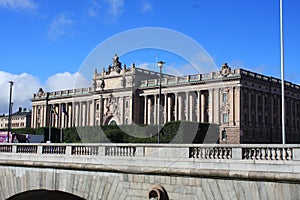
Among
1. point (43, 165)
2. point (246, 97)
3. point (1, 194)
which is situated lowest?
point (1, 194)

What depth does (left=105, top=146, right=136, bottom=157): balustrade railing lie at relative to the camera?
20016 mm

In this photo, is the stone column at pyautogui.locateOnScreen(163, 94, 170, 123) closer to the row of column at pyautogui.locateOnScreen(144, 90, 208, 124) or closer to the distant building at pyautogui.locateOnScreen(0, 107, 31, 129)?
the row of column at pyautogui.locateOnScreen(144, 90, 208, 124)

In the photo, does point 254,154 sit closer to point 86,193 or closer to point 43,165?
point 86,193

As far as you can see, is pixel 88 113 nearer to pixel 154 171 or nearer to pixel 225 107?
pixel 225 107

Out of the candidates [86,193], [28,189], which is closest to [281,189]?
[86,193]

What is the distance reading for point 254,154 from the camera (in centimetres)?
1568

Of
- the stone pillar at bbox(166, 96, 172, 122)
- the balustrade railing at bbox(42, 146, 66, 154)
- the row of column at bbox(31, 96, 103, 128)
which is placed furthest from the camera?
the row of column at bbox(31, 96, 103, 128)

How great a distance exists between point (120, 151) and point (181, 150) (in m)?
3.74

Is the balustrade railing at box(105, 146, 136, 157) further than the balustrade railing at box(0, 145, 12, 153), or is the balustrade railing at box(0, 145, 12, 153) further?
the balustrade railing at box(0, 145, 12, 153)

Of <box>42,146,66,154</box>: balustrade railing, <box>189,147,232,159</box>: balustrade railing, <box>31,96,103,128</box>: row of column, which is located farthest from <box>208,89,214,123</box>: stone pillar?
<box>189,147,232,159</box>: balustrade railing

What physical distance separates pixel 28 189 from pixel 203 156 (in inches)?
473

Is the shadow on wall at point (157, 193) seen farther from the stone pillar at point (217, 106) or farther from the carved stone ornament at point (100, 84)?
the carved stone ornament at point (100, 84)

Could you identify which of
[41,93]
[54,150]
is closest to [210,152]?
[54,150]

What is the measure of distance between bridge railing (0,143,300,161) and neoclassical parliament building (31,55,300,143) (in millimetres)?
49574
